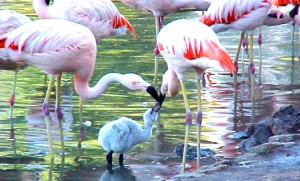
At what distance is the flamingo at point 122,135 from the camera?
22.4 feet

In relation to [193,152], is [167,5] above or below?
above

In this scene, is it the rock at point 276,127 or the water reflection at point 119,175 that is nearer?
the water reflection at point 119,175

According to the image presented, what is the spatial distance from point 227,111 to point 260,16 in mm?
1092

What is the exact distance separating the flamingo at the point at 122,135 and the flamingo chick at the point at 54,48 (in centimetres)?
32

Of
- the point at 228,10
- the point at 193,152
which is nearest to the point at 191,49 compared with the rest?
the point at 193,152

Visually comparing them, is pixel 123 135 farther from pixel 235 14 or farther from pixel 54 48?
pixel 235 14

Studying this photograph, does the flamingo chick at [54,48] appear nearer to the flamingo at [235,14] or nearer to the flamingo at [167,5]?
the flamingo at [235,14]

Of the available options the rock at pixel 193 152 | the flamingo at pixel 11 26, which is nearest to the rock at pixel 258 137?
the rock at pixel 193 152

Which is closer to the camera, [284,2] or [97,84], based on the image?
[97,84]

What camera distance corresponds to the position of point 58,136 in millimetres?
7711

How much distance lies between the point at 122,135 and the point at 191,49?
0.97 m

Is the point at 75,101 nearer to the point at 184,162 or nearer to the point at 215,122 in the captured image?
the point at 215,122

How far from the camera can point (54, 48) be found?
7020 mm

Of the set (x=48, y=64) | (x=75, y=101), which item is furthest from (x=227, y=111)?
(x=48, y=64)
